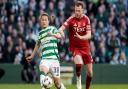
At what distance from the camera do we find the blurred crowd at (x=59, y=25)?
28.3m

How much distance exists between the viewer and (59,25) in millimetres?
29594

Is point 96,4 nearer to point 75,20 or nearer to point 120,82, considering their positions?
point 120,82

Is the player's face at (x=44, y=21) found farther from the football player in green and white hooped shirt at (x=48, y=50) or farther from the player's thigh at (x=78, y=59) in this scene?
the player's thigh at (x=78, y=59)

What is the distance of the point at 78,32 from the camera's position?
58.9ft

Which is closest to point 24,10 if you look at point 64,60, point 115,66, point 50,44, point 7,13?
point 7,13

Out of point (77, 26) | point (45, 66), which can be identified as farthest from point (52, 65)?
point (77, 26)

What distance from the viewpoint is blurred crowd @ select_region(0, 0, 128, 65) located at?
28328 mm

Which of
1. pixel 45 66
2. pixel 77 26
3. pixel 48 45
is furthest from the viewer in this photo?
pixel 77 26

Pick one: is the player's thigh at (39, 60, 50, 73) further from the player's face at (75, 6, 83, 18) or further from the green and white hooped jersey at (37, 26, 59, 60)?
the player's face at (75, 6, 83, 18)

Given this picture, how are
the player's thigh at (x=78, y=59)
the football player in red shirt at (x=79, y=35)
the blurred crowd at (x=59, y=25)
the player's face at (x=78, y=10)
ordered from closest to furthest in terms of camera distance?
1. the player's face at (x=78, y=10)
2. the football player in red shirt at (x=79, y=35)
3. the player's thigh at (x=78, y=59)
4. the blurred crowd at (x=59, y=25)

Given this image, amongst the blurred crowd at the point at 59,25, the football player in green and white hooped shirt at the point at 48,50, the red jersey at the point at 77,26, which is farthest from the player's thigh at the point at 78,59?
the blurred crowd at the point at 59,25

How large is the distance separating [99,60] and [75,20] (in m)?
11.4

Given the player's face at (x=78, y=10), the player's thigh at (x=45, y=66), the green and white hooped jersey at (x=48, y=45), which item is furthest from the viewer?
the player's face at (x=78, y=10)

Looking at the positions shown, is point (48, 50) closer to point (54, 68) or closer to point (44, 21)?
point (54, 68)
